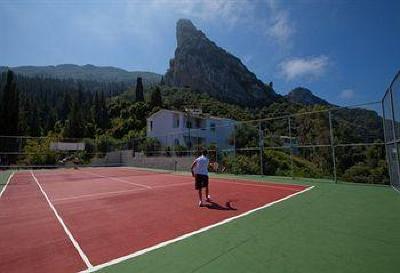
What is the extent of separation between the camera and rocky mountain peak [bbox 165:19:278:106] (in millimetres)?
117938

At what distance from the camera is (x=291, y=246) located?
467cm

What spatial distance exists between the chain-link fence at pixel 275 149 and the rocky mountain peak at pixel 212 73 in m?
82.1

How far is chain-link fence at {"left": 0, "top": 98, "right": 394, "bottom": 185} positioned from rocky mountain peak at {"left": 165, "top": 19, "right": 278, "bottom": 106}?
82122 millimetres

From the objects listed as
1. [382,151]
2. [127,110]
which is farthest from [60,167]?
[127,110]

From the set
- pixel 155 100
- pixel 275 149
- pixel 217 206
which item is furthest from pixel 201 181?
pixel 155 100

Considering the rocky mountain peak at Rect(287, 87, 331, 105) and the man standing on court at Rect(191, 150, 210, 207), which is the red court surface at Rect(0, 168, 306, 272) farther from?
the rocky mountain peak at Rect(287, 87, 331, 105)

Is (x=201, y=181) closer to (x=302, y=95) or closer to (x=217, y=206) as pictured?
(x=217, y=206)

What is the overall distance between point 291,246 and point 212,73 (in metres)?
121

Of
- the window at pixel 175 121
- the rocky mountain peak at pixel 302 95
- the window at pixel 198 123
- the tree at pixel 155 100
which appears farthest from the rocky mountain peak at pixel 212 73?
the window at pixel 175 121

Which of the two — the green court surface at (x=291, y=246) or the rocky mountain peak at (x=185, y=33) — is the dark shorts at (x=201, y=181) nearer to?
the green court surface at (x=291, y=246)

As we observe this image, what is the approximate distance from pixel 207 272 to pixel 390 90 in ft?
29.8

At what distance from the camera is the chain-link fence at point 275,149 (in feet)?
44.3

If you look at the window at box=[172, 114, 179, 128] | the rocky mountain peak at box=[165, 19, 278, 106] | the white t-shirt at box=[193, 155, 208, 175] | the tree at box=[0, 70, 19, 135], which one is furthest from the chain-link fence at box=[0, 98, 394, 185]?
the rocky mountain peak at box=[165, 19, 278, 106]

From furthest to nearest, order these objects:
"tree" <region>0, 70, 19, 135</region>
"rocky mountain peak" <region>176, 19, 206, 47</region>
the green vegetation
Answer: "rocky mountain peak" <region>176, 19, 206, 47</region> → "tree" <region>0, 70, 19, 135</region> → the green vegetation
